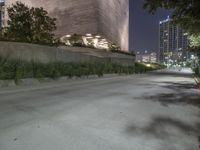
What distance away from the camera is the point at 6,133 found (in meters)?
4.76

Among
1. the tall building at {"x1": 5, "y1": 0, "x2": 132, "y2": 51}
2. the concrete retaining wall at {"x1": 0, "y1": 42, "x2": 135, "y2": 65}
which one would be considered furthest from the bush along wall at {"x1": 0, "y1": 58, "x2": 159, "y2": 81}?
the tall building at {"x1": 5, "y1": 0, "x2": 132, "y2": 51}

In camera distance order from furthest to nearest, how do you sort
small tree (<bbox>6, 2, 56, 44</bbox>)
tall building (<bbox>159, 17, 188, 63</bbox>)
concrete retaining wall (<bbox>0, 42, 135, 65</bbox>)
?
tall building (<bbox>159, 17, 188, 63</bbox>)
small tree (<bbox>6, 2, 56, 44</bbox>)
concrete retaining wall (<bbox>0, 42, 135, 65</bbox>)

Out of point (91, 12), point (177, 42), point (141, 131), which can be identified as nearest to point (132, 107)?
point (141, 131)

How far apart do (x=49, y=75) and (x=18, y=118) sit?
31.7 feet

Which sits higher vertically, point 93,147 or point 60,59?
point 60,59

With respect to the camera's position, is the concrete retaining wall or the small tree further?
the small tree

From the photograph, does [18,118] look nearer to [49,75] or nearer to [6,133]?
[6,133]

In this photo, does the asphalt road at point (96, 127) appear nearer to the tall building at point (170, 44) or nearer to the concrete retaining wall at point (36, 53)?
the concrete retaining wall at point (36, 53)

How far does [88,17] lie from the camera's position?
41688 mm

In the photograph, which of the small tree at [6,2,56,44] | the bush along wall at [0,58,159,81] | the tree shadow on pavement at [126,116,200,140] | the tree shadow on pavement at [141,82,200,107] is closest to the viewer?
the tree shadow on pavement at [126,116,200,140]

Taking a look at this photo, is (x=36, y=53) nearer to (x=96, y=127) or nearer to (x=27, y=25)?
(x=96, y=127)

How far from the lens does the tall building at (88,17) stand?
41156 millimetres

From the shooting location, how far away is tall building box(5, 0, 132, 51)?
4116 centimetres

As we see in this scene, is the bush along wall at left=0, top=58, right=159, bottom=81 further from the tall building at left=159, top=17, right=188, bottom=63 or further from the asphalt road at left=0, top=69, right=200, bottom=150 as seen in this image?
the tall building at left=159, top=17, right=188, bottom=63
